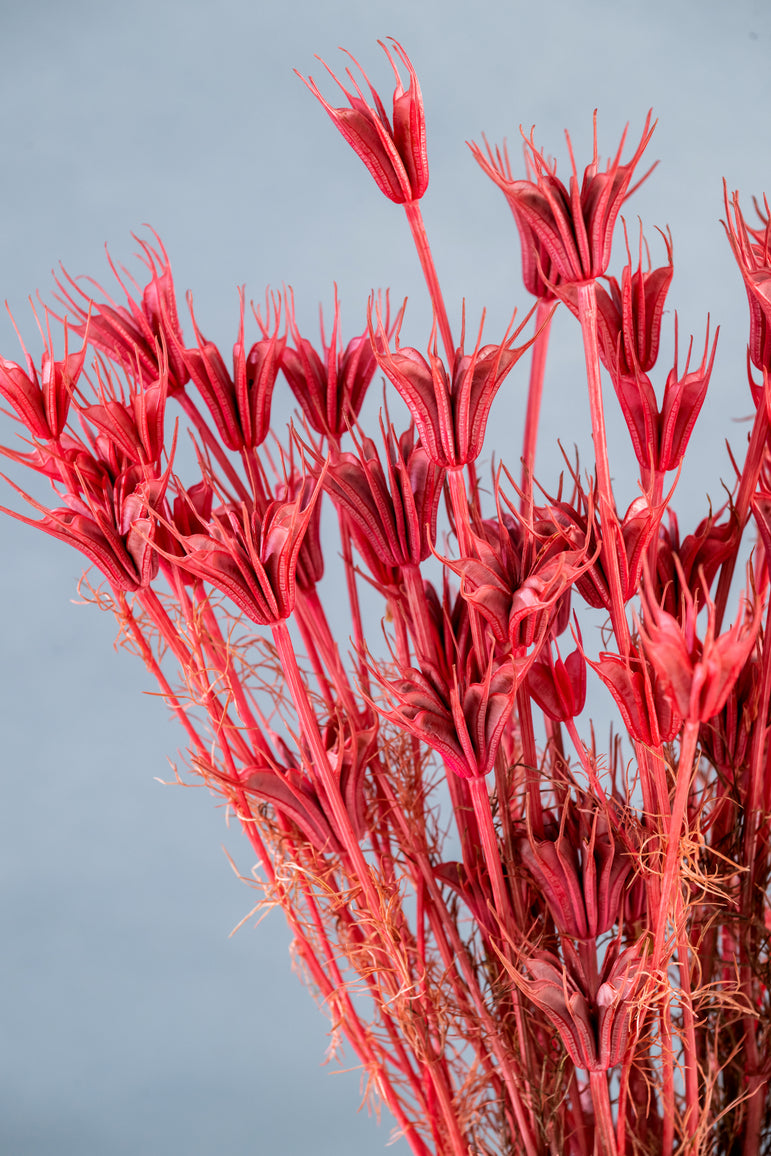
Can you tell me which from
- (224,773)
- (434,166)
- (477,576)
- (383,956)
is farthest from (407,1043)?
(434,166)

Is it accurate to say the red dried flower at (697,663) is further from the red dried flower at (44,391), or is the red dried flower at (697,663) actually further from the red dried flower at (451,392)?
the red dried flower at (44,391)

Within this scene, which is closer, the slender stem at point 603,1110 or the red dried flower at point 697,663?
the red dried flower at point 697,663

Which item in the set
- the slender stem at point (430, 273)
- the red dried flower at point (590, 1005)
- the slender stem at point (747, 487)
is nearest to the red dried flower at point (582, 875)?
the red dried flower at point (590, 1005)

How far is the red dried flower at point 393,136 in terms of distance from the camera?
1.80 feet

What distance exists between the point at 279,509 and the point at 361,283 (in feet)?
3.67

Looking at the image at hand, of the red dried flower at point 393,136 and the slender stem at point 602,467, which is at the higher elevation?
the red dried flower at point 393,136

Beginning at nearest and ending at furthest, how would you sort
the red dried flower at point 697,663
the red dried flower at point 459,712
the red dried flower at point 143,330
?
the red dried flower at point 697,663 → the red dried flower at point 459,712 → the red dried flower at point 143,330

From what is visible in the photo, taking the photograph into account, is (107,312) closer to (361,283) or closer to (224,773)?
(224,773)

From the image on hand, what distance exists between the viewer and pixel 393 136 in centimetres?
56

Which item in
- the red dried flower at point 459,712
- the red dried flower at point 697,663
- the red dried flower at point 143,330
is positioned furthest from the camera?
the red dried flower at point 143,330

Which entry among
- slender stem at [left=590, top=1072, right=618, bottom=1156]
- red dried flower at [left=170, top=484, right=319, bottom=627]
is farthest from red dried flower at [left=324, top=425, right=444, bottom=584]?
slender stem at [left=590, top=1072, right=618, bottom=1156]

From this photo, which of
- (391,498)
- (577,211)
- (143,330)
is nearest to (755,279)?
(577,211)

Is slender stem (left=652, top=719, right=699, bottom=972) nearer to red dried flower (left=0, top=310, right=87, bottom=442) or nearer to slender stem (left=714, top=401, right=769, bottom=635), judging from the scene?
slender stem (left=714, top=401, right=769, bottom=635)

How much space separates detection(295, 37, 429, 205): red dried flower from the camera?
0.55 metres
